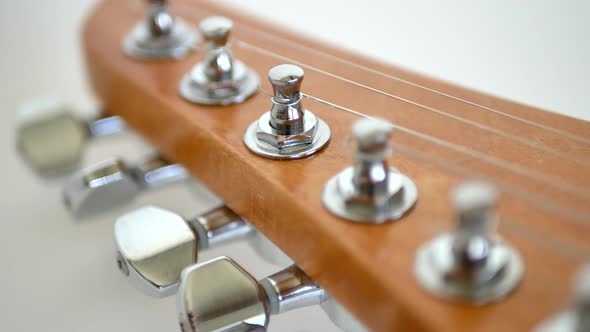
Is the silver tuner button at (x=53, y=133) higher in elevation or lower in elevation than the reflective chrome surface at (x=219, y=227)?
lower

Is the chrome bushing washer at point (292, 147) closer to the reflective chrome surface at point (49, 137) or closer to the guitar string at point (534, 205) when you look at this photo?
the guitar string at point (534, 205)

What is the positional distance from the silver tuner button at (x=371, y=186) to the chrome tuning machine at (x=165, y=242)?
3.6 inches

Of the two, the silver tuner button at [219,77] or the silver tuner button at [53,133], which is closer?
the silver tuner button at [219,77]

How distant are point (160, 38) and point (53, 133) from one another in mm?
152

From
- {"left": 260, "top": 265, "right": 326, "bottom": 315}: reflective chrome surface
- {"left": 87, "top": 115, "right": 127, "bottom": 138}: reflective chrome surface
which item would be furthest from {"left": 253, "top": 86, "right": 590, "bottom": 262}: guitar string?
{"left": 87, "top": 115, "right": 127, "bottom": 138}: reflective chrome surface

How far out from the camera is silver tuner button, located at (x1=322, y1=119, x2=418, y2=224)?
48 cm

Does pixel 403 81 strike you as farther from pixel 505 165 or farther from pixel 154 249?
pixel 154 249

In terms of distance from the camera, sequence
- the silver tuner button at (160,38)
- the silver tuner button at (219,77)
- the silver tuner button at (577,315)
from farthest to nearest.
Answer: the silver tuner button at (160,38) → the silver tuner button at (219,77) → the silver tuner button at (577,315)

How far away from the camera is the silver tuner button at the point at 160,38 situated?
0.80 metres

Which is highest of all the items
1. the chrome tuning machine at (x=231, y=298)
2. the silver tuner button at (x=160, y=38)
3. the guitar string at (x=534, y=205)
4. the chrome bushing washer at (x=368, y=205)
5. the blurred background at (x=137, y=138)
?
the guitar string at (x=534, y=205)

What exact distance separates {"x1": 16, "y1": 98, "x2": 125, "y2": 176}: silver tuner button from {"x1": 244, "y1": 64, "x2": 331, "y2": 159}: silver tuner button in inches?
10.7

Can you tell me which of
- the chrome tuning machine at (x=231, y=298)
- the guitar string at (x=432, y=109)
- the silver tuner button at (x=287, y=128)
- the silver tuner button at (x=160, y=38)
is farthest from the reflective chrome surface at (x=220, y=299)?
the silver tuner button at (x=160, y=38)

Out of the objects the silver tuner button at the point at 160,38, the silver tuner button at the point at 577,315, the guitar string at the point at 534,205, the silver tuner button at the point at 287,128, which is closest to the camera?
the silver tuner button at the point at 577,315

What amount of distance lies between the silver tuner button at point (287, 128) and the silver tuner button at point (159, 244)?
0.25 feet
